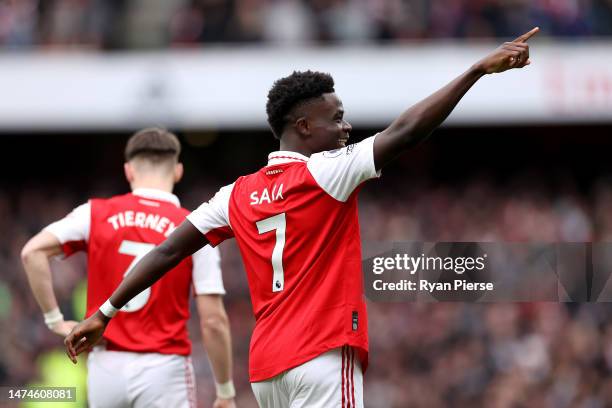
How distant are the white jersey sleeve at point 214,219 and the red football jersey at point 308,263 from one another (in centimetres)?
26

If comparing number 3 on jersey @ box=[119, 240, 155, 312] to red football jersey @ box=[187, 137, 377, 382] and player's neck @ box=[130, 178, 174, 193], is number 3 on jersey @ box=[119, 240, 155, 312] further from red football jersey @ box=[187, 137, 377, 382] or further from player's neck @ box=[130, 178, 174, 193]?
red football jersey @ box=[187, 137, 377, 382]

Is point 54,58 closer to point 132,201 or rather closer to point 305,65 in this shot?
point 305,65

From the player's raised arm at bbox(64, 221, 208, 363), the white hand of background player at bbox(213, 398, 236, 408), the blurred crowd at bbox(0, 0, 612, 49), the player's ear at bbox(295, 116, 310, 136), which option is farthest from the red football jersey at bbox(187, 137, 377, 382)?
the blurred crowd at bbox(0, 0, 612, 49)

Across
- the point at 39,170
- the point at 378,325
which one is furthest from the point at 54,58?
the point at 378,325

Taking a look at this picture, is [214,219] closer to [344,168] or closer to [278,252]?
[278,252]

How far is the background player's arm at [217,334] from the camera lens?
5706mm

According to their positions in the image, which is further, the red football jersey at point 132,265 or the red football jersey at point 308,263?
→ the red football jersey at point 132,265

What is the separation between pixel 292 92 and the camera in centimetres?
449

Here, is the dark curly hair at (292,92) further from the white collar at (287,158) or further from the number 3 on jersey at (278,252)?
the number 3 on jersey at (278,252)

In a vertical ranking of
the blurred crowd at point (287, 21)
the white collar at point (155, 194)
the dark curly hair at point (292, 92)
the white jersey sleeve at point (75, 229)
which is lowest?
the white jersey sleeve at point (75, 229)

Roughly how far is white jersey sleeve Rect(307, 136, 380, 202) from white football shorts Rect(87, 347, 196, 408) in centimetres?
182

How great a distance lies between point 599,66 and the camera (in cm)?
1407

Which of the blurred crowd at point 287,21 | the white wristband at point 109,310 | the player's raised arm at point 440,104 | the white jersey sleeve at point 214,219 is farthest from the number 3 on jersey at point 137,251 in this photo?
the blurred crowd at point 287,21

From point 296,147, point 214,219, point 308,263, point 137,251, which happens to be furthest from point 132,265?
point 308,263
